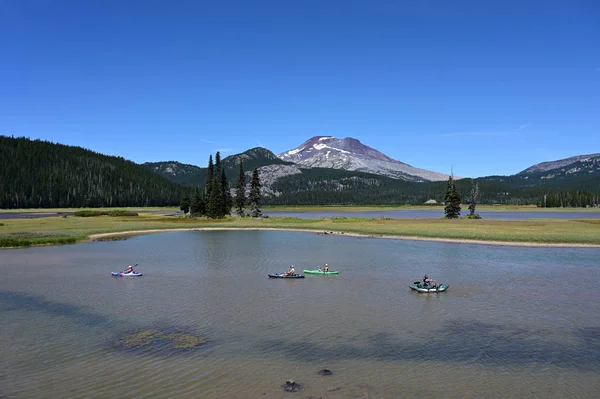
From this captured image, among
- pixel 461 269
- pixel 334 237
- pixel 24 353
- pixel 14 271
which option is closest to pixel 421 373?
A: pixel 24 353

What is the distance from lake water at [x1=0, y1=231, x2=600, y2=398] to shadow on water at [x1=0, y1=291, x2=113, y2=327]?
0.40 feet

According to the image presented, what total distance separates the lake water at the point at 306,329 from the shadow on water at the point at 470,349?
0.11 meters

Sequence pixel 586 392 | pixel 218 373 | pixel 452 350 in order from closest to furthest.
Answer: pixel 586 392 → pixel 218 373 → pixel 452 350

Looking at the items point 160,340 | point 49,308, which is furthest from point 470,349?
point 49,308

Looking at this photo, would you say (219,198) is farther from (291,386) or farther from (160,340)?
(291,386)

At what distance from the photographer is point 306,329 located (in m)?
25.4

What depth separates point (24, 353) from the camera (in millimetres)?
20859

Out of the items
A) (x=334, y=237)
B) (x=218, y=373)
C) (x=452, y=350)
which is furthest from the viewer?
(x=334, y=237)

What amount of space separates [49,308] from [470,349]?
Answer: 2715 cm

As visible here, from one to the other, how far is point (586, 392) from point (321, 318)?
48.5ft

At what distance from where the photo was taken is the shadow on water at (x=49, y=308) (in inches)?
1062

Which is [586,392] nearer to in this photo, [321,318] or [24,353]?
[321,318]

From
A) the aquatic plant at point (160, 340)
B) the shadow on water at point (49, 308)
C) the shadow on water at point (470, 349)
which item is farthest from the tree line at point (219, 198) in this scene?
the shadow on water at point (470, 349)

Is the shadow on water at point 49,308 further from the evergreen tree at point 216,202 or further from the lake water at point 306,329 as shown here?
the evergreen tree at point 216,202
